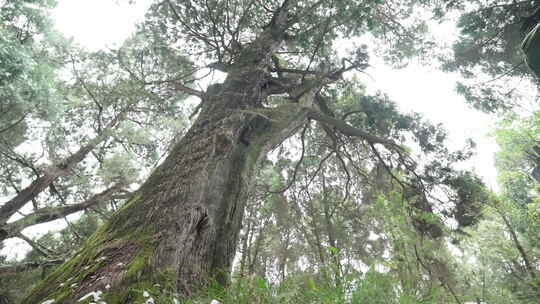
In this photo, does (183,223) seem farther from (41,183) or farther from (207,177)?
(41,183)

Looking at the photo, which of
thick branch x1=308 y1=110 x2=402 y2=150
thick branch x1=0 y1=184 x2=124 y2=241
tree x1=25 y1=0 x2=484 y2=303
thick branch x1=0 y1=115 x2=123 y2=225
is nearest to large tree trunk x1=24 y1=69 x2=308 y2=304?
tree x1=25 y1=0 x2=484 y2=303

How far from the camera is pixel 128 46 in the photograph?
723cm

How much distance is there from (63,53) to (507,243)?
14523 millimetres

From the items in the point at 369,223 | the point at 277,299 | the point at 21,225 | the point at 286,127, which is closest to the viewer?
the point at 277,299

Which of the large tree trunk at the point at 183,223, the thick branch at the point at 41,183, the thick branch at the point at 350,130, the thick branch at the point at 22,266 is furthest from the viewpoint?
the thick branch at the point at 41,183

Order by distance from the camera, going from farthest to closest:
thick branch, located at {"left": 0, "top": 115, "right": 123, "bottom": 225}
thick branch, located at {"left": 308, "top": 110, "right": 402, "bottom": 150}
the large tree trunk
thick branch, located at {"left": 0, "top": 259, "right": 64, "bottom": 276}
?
thick branch, located at {"left": 0, "top": 115, "right": 123, "bottom": 225}
thick branch, located at {"left": 308, "top": 110, "right": 402, "bottom": 150}
thick branch, located at {"left": 0, "top": 259, "right": 64, "bottom": 276}
the large tree trunk

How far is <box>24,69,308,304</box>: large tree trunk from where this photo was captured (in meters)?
1.49

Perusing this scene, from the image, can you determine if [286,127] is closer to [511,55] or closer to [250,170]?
[250,170]

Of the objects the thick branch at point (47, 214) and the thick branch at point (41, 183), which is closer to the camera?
the thick branch at point (47, 214)

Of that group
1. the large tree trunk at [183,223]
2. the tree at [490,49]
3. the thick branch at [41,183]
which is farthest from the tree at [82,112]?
the tree at [490,49]

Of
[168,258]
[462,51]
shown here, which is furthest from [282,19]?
[462,51]

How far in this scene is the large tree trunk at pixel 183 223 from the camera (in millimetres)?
1491

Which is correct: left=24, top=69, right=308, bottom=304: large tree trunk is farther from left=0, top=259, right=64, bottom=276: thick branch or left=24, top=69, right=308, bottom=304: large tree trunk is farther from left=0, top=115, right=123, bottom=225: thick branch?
left=0, top=115, right=123, bottom=225: thick branch

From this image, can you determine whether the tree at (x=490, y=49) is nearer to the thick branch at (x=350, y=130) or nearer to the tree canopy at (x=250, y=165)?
the tree canopy at (x=250, y=165)
